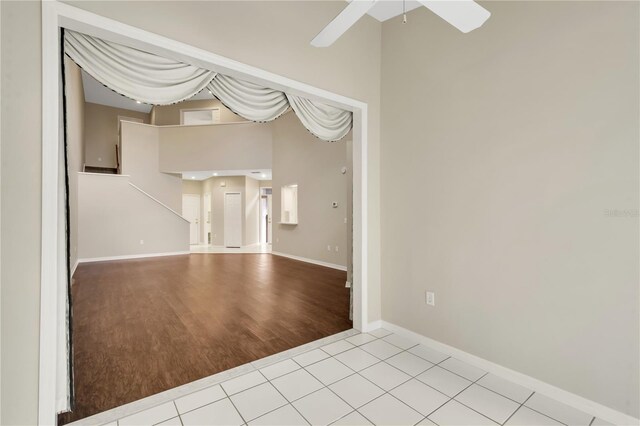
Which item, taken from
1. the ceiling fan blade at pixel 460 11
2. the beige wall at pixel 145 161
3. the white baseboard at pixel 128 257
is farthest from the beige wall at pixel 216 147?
the ceiling fan blade at pixel 460 11

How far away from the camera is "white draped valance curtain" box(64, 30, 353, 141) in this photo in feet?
5.75

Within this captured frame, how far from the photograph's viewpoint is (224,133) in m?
9.00

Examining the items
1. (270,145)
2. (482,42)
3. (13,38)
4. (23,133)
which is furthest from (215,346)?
(270,145)

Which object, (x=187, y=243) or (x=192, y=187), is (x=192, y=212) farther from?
(x=187, y=243)

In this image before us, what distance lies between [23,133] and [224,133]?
26.3ft

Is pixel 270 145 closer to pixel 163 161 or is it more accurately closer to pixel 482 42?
pixel 163 161

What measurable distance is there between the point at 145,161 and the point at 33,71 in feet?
28.1

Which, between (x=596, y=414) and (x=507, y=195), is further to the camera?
(x=507, y=195)

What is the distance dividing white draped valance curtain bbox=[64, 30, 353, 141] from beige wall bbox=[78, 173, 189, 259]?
23.5 feet

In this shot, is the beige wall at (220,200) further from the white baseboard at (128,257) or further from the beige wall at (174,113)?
the beige wall at (174,113)

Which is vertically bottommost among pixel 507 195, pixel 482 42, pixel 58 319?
pixel 58 319

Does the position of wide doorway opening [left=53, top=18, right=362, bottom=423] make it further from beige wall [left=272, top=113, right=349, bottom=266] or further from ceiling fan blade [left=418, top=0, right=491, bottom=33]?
ceiling fan blade [left=418, top=0, right=491, bottom=33]

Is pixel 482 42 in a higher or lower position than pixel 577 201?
higher

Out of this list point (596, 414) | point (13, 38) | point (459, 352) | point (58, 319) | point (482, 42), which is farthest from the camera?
point (459, 352)
